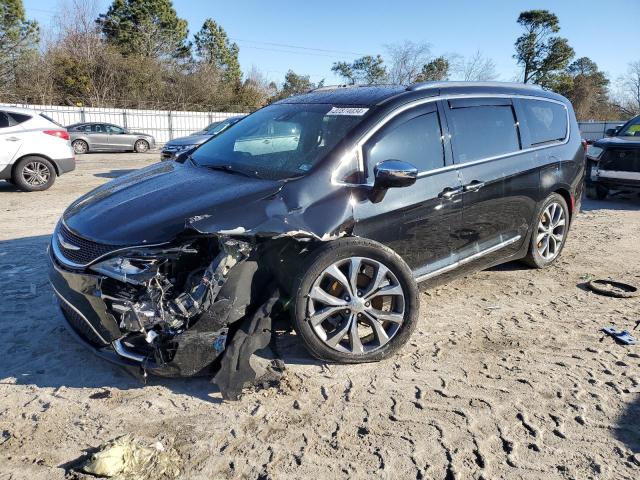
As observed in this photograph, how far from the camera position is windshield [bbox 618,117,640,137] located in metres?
9.83

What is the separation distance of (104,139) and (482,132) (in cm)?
2129

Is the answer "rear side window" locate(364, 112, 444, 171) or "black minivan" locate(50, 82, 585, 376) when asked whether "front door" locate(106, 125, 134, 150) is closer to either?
"black minivan" locate(50, 82, 585, 376)

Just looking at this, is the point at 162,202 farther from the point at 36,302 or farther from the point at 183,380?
A: the point at 36,302

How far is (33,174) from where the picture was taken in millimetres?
10281

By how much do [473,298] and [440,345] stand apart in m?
1.08

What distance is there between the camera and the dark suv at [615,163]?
9.06 m

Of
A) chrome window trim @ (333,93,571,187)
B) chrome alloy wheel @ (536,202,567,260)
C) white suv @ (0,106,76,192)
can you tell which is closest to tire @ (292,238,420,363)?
chrome window trim @ (333,93,571,187)

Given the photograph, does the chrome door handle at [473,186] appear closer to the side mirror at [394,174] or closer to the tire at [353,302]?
the side mirror at [394,174]

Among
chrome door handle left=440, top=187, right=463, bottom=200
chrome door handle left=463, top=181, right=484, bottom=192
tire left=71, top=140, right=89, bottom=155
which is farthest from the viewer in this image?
tire left=71, top=140, right=89, bottom=155

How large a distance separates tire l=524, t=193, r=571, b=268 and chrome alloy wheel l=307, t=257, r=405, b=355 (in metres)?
2.22

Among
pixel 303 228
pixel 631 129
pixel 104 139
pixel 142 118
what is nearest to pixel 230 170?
pixel 303 228

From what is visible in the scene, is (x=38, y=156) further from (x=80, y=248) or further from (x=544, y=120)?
(x=544, y=120)

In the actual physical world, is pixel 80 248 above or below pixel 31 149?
below

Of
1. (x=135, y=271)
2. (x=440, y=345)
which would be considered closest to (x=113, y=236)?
(x=135, y=271)
